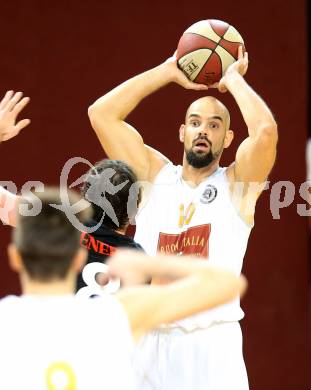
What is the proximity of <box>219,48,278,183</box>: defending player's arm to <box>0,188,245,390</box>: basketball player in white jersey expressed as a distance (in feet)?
7.08

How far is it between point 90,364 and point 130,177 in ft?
6.03

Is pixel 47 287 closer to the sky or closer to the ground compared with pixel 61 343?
closer to the sky

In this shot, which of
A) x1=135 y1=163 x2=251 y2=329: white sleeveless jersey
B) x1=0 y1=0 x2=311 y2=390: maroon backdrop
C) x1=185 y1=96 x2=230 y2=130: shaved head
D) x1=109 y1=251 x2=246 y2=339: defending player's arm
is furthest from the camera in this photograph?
x1=0 y1=0 x2=311 y2=390: maroon backdrop

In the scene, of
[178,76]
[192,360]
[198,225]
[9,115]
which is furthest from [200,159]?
[9,115]

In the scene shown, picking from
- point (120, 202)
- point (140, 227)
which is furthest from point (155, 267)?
point (140, 227)

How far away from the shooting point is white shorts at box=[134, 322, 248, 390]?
4645 millimetres

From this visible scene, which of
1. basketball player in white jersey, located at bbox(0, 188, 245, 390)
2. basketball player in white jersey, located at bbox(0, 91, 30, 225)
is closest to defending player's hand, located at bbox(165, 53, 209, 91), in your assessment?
basketball player in white jersey, located at bbox(0, 91, 30, 225)

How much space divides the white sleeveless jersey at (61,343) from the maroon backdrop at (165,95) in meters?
5.05

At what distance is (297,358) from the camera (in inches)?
311

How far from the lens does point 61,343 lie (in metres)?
2.61

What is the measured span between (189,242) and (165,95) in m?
3.14

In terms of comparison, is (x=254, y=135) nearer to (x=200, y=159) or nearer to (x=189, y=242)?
(x=200, y=159)

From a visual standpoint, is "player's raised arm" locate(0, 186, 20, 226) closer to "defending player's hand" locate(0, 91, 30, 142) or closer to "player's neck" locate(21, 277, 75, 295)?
"defending player's hand" locate(0, 91, 30, 142)

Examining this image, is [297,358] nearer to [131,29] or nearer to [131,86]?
[131,29]
